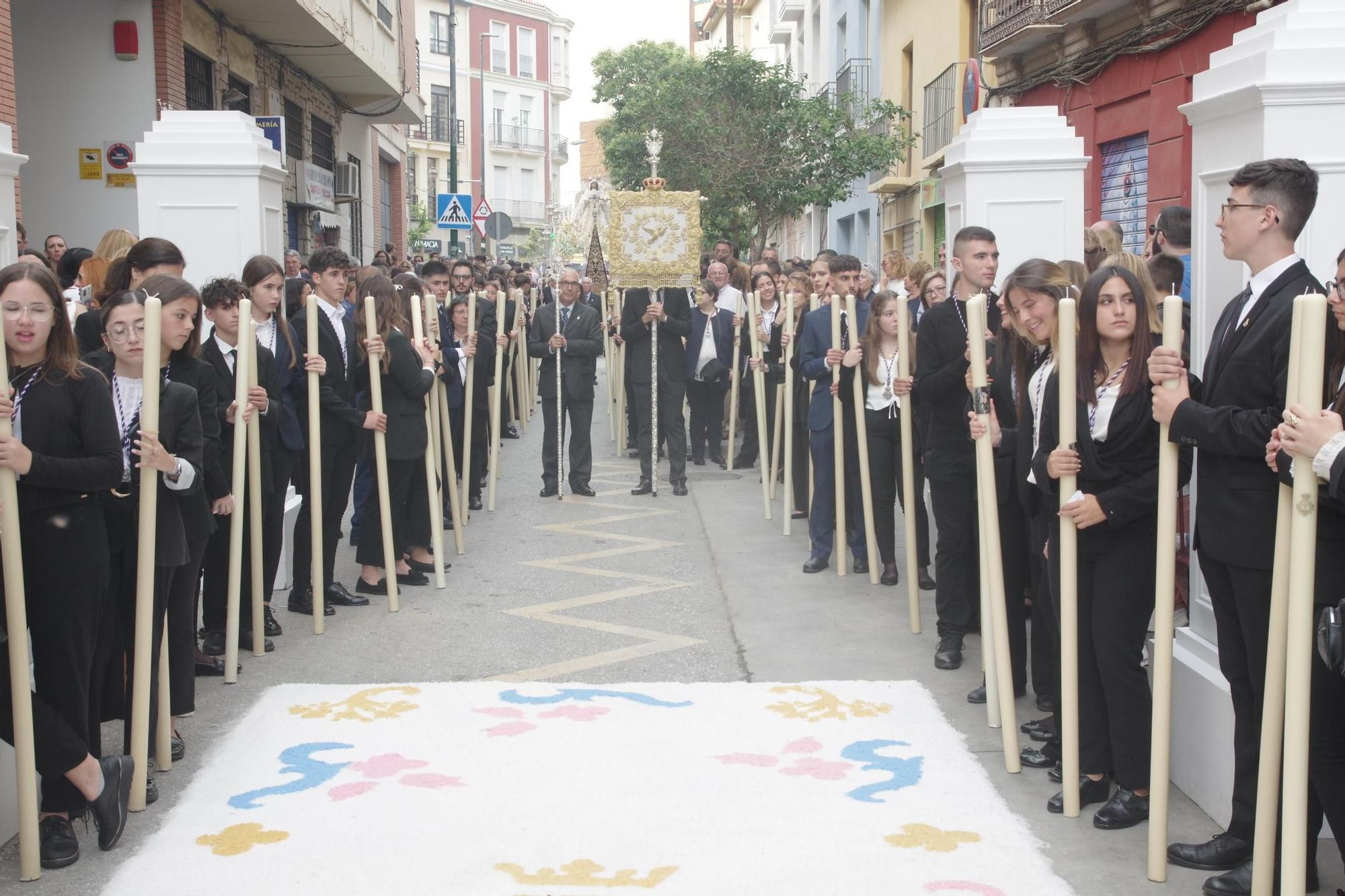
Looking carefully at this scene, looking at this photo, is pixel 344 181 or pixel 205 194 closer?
pixel 205 194

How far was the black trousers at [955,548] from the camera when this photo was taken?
6547 millimetres

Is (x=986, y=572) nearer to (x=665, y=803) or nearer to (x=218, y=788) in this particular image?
(x=665, y=803)

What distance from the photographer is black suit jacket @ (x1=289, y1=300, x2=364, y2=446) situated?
24.0 feet

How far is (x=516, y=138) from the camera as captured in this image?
6812cm

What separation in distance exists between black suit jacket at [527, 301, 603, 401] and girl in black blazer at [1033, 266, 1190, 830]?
7470 millimetres

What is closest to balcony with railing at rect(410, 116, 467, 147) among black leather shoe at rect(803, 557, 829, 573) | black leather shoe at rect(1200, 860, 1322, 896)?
black leather shoe at rect(803, 557, 829, 573)

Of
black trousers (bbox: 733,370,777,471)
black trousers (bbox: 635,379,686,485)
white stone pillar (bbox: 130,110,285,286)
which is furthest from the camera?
black trousers (bbox: 733,370,777,471)

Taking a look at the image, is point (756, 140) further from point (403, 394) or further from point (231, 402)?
point (231, 402)

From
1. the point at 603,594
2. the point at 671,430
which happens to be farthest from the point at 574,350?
the point at 603,594

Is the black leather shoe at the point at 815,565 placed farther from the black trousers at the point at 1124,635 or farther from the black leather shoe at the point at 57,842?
the black leather shoe at the point at 57,842

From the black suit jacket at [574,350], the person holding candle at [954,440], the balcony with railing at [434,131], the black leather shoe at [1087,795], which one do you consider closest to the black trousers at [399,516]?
the person holding candle at [954,440]

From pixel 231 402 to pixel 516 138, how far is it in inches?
2506

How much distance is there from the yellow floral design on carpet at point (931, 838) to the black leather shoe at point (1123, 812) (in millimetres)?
423

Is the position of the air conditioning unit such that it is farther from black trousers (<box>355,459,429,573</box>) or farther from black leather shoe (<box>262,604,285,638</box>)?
black leather shoe (<box>262,604,285,638</box>)
